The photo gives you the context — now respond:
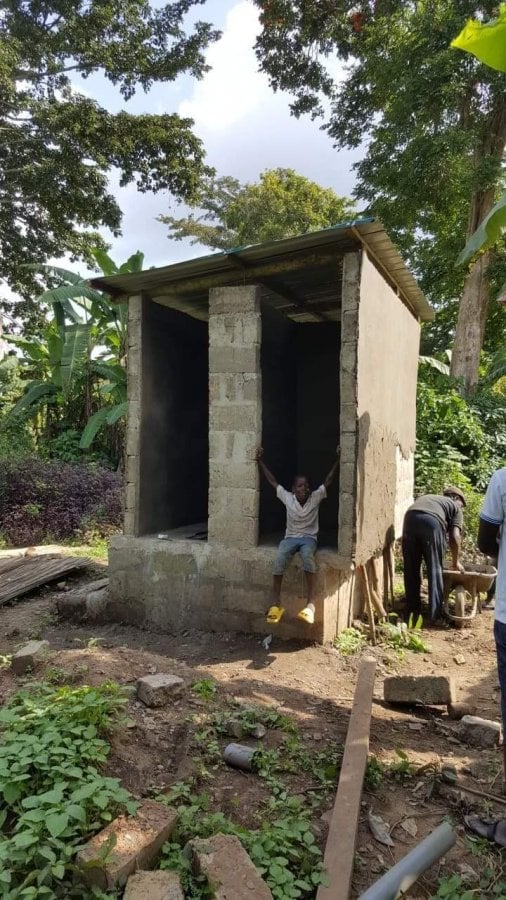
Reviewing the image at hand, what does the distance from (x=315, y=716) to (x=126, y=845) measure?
2024 mm

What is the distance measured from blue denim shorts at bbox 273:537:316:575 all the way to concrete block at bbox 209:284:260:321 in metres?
2.29

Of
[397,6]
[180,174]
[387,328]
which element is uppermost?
[397,6]

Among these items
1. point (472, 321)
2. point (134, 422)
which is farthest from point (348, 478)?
point (472, 321)

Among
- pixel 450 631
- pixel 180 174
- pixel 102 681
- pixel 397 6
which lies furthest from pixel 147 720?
pixel 397 6

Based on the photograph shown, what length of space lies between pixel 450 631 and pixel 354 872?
4.17m

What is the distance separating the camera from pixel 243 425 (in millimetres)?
5762

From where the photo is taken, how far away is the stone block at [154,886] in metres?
2.23

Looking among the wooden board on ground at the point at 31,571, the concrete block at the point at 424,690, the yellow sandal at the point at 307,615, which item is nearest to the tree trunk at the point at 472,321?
the yellow sandal at the point at 307,615

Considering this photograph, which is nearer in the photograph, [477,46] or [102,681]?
[477,46]

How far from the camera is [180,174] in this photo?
14320mm

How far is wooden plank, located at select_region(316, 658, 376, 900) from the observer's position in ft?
8.09

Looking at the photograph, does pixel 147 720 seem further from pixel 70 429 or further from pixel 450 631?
pixel 70 429

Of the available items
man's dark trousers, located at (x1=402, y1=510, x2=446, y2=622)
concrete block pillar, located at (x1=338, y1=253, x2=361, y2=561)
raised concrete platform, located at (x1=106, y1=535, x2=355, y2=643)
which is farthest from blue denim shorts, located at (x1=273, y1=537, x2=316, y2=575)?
man's dark trousers, located at (x1=402, y1=510, x2=446, y2=622)

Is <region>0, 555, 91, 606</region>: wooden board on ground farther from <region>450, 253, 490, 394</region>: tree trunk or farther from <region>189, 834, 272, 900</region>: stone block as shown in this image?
<region>450, 253, 490, 394</region>: tree trunk
